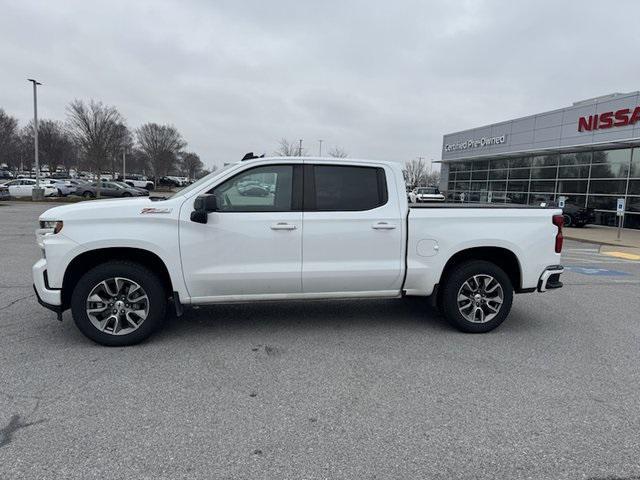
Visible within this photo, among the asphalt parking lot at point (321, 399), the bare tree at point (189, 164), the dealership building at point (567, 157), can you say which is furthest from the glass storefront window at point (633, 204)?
the bare tree at point (189, 164)

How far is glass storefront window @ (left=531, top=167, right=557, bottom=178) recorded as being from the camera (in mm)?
27197

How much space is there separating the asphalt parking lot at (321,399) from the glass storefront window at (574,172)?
21952 millimetres

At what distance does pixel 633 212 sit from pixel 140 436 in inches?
972

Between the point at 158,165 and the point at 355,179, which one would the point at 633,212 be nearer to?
the point at 355,179

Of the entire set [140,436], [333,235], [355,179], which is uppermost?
[355,179]

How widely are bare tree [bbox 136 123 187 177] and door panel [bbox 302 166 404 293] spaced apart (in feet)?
205

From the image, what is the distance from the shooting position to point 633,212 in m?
21.8

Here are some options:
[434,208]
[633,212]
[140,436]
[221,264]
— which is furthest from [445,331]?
[633,212]

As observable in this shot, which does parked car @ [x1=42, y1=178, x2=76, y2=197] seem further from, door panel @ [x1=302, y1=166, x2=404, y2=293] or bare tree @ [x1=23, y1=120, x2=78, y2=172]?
door panel @ [x1=302, y1=166, x2=404, y2=293]

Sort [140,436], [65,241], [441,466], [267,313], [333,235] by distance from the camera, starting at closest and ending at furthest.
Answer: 1. [441,466]
2. [140,436]
3. [65,241]
4. [333,235]
5. [267,313]

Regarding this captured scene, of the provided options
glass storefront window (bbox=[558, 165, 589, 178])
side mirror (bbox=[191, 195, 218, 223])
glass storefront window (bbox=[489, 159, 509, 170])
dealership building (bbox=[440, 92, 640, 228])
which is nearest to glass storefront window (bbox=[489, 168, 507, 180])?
dealership building (bbox=[440, 92, 640, 228])

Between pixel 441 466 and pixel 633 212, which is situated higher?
pixel 633 212

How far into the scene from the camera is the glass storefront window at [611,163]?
73.0 ft

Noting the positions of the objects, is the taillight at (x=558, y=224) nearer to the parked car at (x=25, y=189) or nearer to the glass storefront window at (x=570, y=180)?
the glass storefront window at (x=570, y=180)
